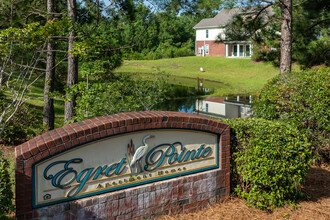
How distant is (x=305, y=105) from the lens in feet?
24.8

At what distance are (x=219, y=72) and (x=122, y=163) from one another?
35.5 meters

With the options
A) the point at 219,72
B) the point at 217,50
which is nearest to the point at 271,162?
the point at 219,72

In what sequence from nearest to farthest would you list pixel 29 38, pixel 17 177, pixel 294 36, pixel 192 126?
pixel 17 177 < pixel 192 126 < pixel 29 38 < pixel 294 36

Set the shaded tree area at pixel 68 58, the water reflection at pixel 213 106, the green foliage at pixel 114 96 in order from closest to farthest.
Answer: the shaded tree area at pixel 68 58 < the green foliage at pixel 114 96 < the water reflection at pixel 213 106

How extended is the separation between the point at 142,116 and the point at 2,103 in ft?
24.5

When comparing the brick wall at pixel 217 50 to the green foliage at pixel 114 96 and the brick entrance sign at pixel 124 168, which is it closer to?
the green foliage at pixel 114 96

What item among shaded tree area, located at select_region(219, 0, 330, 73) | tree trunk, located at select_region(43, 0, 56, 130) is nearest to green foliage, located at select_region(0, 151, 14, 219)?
tree trunk, located at select_region(43, 0, 56, 130)

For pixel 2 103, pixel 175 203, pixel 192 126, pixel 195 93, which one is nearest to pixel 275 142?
pixel 192 126

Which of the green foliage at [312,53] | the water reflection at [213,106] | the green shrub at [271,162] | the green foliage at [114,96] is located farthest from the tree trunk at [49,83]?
the green foliage at [312,53]

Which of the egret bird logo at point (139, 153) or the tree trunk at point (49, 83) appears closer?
the egret bird logo at point (139, 153)

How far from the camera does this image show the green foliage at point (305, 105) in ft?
24.2

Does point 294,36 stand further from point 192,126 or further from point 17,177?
point 17,177

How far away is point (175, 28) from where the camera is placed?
56719 millimetres

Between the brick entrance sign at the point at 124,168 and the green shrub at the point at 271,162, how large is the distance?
31 cm
